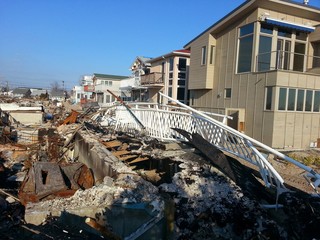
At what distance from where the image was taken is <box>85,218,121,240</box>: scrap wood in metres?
4.57

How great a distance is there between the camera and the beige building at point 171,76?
83.4 ft

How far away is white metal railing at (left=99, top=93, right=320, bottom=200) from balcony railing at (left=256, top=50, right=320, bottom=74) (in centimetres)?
557

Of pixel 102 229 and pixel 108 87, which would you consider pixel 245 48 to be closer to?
pixel 102 229

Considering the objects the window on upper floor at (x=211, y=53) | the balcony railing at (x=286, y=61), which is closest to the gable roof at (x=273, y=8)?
the window on upper floor at (x=211, y=53)

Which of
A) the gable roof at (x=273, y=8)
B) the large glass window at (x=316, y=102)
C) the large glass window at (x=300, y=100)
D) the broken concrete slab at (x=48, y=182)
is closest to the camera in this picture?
the broken concrete slab at (x=48, y=182)

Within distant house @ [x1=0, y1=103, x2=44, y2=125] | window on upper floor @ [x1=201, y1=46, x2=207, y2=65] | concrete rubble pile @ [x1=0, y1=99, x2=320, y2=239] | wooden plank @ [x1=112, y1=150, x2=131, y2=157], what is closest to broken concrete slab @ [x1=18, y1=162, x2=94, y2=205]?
concrete rubble pile @ [x1=0, y1=99, x2=320, y2=239]

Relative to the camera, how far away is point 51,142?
1221 cm

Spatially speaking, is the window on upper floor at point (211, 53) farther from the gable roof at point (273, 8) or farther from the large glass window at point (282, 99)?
the large glass window at point (282, 99)

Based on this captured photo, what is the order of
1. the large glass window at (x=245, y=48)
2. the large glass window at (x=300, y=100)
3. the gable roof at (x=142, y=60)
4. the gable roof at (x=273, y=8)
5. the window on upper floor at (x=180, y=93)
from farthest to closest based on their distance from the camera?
the gable roof at (x=142, y=60)
the window on upper floor at (x=180, y=93)
the large glass window at (x=245, y=48)
the gable roof at (x=273, y=8)
the large glass window at (x=300, y=100)

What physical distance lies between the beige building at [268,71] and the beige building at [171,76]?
25.8 ft

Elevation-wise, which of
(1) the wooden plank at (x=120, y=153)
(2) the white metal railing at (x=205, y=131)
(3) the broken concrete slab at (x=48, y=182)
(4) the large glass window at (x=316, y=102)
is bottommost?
(3) the broken concrete slab at (x=48, y=182)

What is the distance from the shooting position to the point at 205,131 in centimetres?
848

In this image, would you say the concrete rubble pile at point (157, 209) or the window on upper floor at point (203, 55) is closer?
the concrete rubble pile at point (157, 209)

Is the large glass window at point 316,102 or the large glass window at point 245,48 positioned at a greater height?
the large glass window at point 245,48
